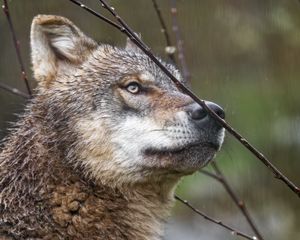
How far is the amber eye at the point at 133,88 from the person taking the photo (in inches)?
271

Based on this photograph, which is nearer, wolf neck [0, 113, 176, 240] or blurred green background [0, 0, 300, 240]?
wolf neck [0, 113, 176, 240]

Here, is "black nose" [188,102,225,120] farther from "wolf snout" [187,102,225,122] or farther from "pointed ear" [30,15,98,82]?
"pointed ear" [30,15,98,82]

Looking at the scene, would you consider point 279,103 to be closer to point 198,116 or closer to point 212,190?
point 212,190

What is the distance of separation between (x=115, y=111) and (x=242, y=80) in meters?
5.90

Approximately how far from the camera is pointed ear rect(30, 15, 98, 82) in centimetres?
710

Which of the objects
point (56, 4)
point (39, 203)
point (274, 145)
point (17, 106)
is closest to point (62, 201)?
point (39, 203)

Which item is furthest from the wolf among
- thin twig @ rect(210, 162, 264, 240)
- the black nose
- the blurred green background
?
the blurred green background

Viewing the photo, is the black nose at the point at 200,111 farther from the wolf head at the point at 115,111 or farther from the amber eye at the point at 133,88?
the amber eye at the point at 133,88

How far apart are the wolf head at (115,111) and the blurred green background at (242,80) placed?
4806 mm

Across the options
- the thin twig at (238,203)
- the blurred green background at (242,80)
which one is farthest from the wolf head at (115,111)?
the blurred green background at (242,80)

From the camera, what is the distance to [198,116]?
6.45 m

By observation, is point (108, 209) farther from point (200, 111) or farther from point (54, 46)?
point (54, 46)

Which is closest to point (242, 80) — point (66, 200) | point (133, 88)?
point (133, 88)

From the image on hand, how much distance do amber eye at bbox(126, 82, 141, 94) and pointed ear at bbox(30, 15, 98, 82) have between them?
1.62ft
